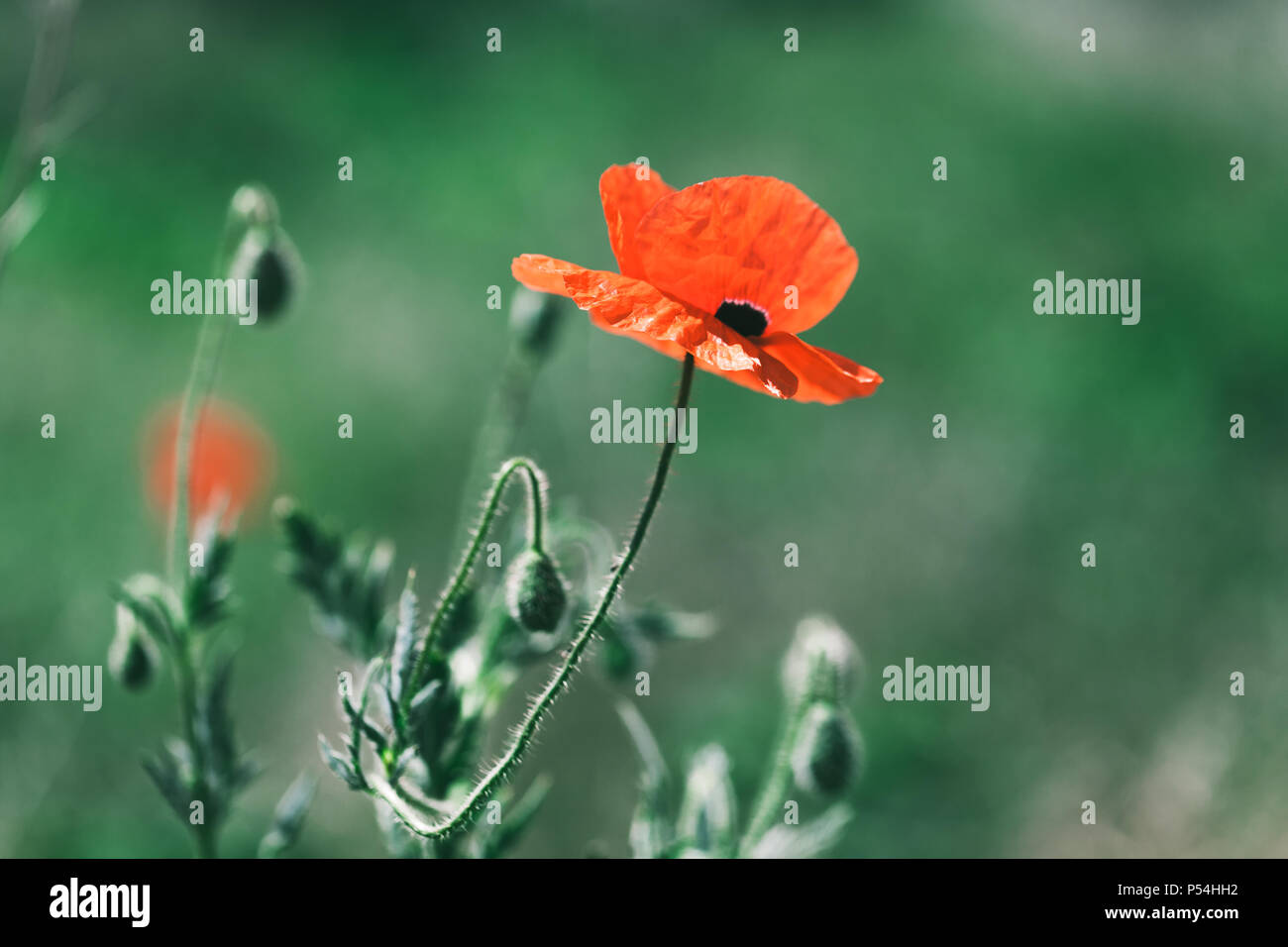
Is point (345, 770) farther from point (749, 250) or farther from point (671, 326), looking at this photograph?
point (749, 250)

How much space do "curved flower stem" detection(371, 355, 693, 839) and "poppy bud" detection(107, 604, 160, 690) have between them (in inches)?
24.8

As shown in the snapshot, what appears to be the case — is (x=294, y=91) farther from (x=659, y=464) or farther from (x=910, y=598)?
(x=659, y=464)

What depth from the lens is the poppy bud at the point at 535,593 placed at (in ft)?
5.44

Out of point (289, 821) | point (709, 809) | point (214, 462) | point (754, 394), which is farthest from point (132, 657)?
point (754, 394)

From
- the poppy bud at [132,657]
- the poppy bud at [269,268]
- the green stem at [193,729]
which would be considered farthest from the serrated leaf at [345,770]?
the poppy bud at [269,268]

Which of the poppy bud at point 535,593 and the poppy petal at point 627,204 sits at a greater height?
the poppy petal at point 627,204

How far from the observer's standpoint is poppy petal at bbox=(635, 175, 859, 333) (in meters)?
1.54

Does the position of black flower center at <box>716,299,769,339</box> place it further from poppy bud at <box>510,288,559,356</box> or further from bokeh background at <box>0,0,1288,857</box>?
bokeh background at <box>0,0,1288,857</box>

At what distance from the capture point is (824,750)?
1.99 meters

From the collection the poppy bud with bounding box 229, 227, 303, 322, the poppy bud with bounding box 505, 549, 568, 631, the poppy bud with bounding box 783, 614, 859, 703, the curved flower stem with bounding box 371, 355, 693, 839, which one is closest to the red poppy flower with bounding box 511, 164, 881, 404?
the curved flower stem with bounding box 371, 355, 693, 839

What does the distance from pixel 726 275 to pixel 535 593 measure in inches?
20.6

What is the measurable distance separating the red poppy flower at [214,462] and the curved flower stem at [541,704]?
1.90 m

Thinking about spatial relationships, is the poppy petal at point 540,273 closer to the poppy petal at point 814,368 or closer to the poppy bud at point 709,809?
the poppy petal at point 814,368

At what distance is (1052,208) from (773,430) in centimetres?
226
